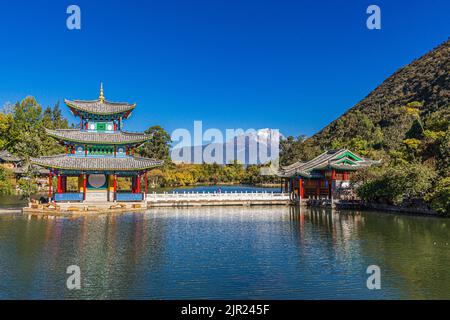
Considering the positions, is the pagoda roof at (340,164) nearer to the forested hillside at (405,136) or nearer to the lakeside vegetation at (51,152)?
the forested hillside at (405,136)

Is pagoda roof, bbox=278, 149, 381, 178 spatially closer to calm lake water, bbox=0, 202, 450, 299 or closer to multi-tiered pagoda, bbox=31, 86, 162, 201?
calm lake water, bbox=0, 202, 450, 299

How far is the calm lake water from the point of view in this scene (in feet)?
40.1

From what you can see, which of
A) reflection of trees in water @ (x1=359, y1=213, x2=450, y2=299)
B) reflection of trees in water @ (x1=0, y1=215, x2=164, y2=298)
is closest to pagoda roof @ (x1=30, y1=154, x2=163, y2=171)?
reflection of trees in water @ (x1=0, y1=215, x2=164, y2=298)

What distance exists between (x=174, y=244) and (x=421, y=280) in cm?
1130

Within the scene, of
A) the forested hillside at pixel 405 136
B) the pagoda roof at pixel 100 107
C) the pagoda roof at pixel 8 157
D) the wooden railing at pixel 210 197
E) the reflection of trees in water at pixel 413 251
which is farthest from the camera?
the pagoda roof at pixel 8 157

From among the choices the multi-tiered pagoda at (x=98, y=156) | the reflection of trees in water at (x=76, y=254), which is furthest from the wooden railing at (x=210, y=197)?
the reflection of trees in water at (x=76, y=254)

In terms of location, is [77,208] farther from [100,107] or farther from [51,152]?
[51,152]

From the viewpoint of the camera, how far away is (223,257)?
1667 centimetres

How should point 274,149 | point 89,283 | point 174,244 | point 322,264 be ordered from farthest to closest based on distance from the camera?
1. point 274,149
2. point 174,244
3. point 322,264
4. point 89,283

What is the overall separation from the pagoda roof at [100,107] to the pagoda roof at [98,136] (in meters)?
2.03

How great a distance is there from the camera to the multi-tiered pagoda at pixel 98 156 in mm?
34562

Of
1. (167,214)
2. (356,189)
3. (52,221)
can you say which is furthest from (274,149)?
(52,221)
